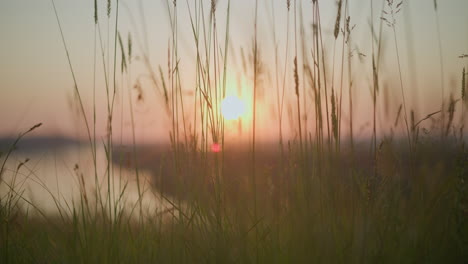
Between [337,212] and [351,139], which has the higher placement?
[351,139]

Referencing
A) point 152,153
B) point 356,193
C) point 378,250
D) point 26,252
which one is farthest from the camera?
point 152,153

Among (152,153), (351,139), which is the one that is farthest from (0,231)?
(351,139)

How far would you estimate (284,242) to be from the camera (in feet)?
6.27

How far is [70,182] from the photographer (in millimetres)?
2357

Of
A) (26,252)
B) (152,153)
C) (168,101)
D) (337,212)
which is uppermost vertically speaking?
(168,101)

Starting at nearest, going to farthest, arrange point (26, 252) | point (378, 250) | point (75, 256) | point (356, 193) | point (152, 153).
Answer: point (378, 250), point (75, 256), point (356, 193), point (26, 252), point (152, 153)

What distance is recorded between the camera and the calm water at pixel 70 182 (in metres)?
2.11

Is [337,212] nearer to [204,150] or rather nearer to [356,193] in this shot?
[356,193]

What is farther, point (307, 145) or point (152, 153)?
point (152, 153)

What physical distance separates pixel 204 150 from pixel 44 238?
766 millimetres

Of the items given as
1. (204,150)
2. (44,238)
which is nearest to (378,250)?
(204,150)

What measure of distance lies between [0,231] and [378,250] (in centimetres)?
140

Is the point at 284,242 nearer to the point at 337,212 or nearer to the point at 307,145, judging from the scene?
the point at 337,212

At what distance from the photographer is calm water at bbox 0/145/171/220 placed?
6.91 ft
